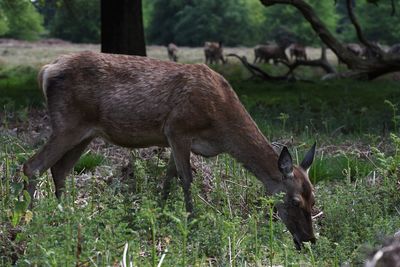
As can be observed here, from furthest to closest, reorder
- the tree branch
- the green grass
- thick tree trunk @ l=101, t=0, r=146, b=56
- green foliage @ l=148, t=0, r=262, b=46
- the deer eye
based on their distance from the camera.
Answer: green foliage @ l=148, t=0, r=262, b=46, thick tree trunk @ l=101, t=0, r=146, b=56, the tree branch, the green grass, the deer eye

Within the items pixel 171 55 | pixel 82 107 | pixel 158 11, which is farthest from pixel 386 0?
pixel 82 107

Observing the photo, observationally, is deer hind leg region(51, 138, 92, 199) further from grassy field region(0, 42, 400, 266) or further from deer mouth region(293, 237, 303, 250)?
deer mouth region(293, 237, 303, 250)

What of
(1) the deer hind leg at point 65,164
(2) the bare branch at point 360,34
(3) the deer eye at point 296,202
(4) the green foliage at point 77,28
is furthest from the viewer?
(4) the green foliage at point 77,28

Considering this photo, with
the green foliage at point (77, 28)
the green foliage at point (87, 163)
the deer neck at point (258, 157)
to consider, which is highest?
the deer neck at point (258, 157)

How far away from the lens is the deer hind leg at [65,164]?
Result: 26.6 ft

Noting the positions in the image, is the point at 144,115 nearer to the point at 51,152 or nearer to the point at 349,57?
the point at 51,152

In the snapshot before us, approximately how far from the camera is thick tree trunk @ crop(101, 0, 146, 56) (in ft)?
56.2

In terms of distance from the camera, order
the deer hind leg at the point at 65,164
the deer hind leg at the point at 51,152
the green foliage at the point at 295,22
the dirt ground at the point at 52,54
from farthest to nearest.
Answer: the green foliage at the point at 295,22
the dirt ground at the point at 52,54
the deer hind leg at the point at 65,164
the deer hind leg at the point at 51,152

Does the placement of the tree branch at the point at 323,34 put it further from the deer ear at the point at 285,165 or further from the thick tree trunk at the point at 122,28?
the deer ear at the point at 285,165

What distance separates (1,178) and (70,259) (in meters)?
2.96

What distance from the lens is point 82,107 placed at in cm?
793

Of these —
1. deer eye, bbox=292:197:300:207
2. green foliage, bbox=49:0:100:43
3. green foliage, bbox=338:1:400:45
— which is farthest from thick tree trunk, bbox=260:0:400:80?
green foliage, bbox=338:1:400:45

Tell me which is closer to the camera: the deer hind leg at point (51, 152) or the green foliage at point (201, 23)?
the deer hind leg at point (51, 152)

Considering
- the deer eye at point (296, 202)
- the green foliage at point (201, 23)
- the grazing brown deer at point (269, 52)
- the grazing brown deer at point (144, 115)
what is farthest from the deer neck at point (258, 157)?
the green foliage at point (201, 23)
